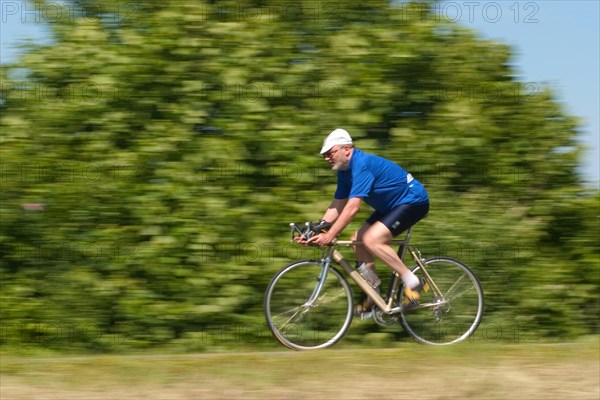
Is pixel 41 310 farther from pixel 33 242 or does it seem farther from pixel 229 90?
pixel 229 90

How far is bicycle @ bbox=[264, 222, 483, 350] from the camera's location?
8.84m

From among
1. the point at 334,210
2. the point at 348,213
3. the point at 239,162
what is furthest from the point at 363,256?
the point at 239,162

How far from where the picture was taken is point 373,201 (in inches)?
340

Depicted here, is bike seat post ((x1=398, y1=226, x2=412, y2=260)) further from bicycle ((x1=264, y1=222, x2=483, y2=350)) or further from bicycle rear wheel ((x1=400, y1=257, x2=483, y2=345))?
bicycle rear wheel ((x1=400, y1=257, x2=483, y2=345))

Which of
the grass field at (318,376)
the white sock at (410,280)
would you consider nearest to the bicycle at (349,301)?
the white sock at (410,280)

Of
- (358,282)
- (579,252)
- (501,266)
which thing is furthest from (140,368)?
(579,252)

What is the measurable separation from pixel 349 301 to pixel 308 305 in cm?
39

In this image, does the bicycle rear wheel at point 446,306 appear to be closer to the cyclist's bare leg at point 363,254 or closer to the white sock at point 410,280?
the white sock at point 410,280

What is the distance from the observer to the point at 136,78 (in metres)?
9.62

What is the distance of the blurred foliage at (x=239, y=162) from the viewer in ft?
30.6

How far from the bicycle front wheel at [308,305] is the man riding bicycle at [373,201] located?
365mm

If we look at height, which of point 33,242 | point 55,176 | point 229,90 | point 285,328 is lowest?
point 285,328

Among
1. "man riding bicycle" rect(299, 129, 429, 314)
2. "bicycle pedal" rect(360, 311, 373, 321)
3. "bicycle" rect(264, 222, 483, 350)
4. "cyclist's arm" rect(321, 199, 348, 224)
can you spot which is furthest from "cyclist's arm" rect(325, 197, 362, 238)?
"bicycle pedal" rect(360, 311, 373, 321)

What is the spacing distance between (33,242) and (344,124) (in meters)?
3.39
